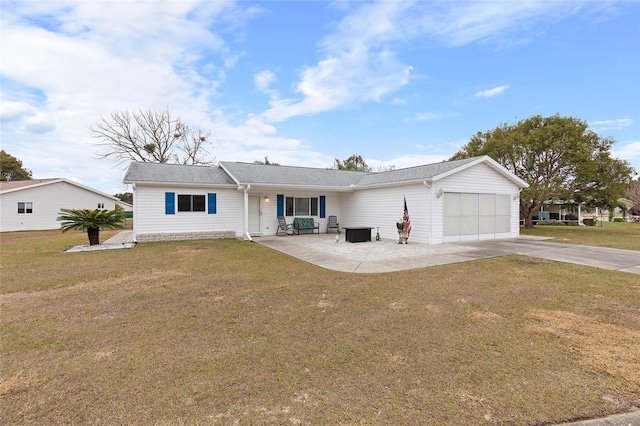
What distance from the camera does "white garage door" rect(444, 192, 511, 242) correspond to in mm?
11438

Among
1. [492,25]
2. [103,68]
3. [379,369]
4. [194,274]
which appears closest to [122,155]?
[103,68]

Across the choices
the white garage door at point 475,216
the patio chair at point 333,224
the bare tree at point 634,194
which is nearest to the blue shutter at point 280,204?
the patio chair at point 333,224

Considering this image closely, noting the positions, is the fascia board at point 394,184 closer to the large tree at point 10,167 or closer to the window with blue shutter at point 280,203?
the window with blue shutter at point 280,203

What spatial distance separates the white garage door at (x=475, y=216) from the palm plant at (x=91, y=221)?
1258 cm

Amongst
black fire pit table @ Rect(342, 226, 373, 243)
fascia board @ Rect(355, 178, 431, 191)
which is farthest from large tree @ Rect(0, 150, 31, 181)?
black fire pit table @ Rect(342, 226, 373, 243)

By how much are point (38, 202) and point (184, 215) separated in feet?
50.3

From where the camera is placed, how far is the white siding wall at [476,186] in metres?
11.0

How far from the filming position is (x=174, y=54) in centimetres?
1242

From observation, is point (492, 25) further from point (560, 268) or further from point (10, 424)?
point (10, 424)

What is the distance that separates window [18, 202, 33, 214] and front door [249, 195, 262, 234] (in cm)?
1709

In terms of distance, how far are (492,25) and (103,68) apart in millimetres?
15449

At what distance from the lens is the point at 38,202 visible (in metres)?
19.9

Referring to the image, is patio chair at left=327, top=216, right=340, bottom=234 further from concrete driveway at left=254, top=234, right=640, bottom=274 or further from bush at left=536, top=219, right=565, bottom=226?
bush at left=536, top=219, right=565, bottom=226

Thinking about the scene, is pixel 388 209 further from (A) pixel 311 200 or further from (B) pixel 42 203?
(B) pixel 42 203
